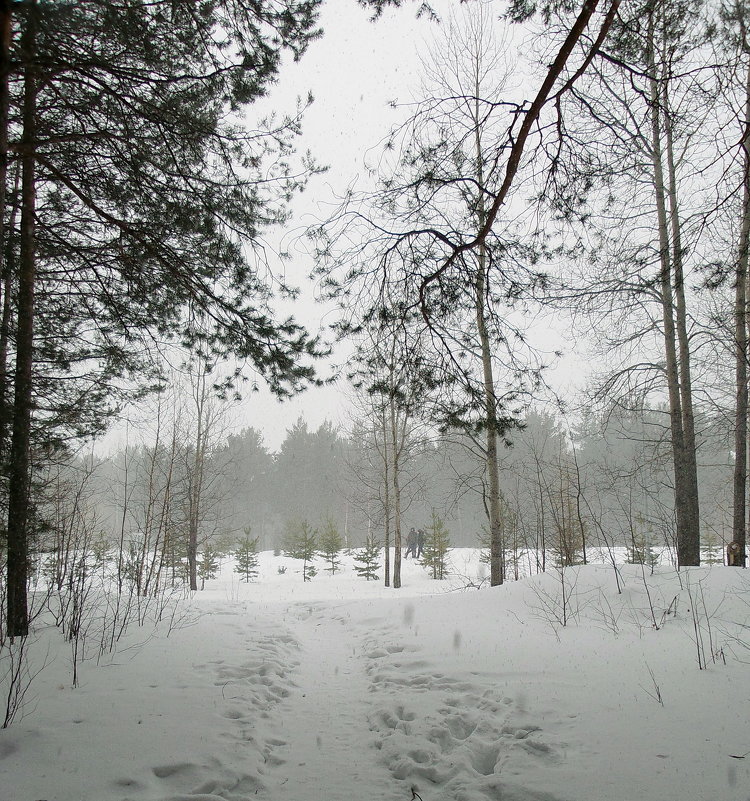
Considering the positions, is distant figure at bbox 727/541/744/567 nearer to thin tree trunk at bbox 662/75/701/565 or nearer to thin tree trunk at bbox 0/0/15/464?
thin tree trunk at bbox 662/75/701/565

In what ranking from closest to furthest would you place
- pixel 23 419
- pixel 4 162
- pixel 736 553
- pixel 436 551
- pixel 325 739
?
pixel 4 162, pixel 325 739, pixel 23 419, pixel 736 553, pixel 436 551

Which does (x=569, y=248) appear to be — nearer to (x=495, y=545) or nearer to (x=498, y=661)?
(x=498, y=661)

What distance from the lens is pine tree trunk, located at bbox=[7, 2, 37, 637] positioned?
402 cm

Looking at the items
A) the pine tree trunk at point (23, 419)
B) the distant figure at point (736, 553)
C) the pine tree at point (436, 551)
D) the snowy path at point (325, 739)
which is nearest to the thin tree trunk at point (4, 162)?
the pine tree trunk at point (23, 419)

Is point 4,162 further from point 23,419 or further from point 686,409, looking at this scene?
point 686,409

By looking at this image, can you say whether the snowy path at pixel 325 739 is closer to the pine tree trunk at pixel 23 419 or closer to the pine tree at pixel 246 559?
the pine tree trunk at pixel 23 419

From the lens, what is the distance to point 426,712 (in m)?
3.20

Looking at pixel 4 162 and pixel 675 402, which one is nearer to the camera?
pixel 4 162

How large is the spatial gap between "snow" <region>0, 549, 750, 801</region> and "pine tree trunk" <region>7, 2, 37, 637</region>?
0.58 meters

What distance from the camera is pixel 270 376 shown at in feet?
14.6

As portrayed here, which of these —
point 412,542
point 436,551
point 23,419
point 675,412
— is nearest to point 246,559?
point 436,551

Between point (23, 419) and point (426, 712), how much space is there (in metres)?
4.30

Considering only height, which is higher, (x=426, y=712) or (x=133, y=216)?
(x=133, y=216)

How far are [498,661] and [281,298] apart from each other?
419 cm
